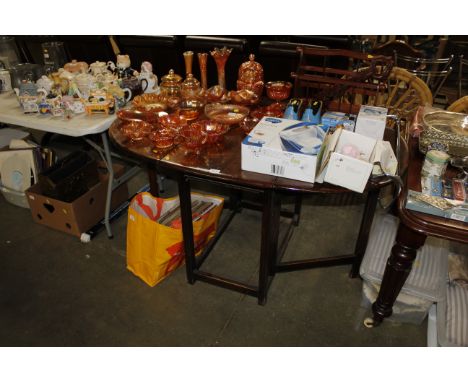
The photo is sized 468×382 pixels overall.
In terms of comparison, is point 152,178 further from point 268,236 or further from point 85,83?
point 268,236

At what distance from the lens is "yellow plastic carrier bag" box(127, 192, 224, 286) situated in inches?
64.9

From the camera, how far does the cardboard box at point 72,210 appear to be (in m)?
2.01

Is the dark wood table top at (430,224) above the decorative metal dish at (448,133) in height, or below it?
below

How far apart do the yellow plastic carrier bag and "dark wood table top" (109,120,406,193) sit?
363 millimetres

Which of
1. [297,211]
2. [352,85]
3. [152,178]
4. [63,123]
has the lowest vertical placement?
[297,211]

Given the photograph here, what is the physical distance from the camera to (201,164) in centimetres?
132

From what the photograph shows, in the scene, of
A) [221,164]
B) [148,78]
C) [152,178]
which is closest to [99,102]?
[148,78]

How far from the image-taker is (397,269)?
1324 mm

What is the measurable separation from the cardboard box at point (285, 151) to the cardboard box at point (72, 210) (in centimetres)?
118

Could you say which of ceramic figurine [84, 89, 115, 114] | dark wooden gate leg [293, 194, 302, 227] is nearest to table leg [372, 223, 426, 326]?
dark wooden gate leg [293, 194, 302, 227]

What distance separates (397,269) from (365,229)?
1.15 feet

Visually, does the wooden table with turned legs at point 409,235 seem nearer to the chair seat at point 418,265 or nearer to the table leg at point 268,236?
the chair seat at point 418,265

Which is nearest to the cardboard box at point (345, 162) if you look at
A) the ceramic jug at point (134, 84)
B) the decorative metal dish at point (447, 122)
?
the decorative metal dish at point (447, 122)

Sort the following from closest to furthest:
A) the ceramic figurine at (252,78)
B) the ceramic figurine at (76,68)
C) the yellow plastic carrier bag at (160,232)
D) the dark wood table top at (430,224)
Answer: the dark wood table top at (430,224), the yellow plastic carrier bag at (160,232), the ceramic figurine at (252,78), the ceramic figurine at (76,68)
